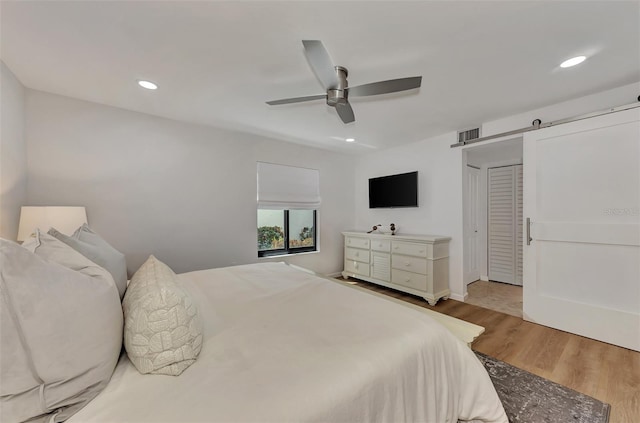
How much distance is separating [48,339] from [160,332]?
0.93ft

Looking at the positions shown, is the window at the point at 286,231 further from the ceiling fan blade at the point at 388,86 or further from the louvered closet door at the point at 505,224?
the louvered closet door at the point at 505,224

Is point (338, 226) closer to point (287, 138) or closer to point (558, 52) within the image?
point (287, 138)

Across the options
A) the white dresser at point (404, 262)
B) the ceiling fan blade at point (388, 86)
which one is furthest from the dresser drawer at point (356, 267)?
the ceiling fan blade at point (388, 86)

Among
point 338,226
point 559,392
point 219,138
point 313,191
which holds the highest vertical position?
point 219,138

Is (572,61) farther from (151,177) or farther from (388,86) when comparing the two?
(151,177)

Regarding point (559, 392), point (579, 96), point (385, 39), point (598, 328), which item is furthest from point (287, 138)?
point (598, 328)

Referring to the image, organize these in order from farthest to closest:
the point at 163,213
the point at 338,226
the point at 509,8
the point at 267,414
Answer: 1. the point at 338,226
2. the point at 163,213
3. the point at 509,8
4. the point at 267,414

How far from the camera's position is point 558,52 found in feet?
5.71

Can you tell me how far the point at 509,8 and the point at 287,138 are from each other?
2842 millimetres

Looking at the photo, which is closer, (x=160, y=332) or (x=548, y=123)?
(x=160, y=332)

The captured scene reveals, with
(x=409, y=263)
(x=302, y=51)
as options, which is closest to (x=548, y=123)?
(x=409, y=263)

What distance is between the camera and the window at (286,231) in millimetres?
3816

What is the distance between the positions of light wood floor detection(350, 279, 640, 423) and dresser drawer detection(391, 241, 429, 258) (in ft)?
3.06

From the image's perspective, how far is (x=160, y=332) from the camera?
Result: 2.92 feet
